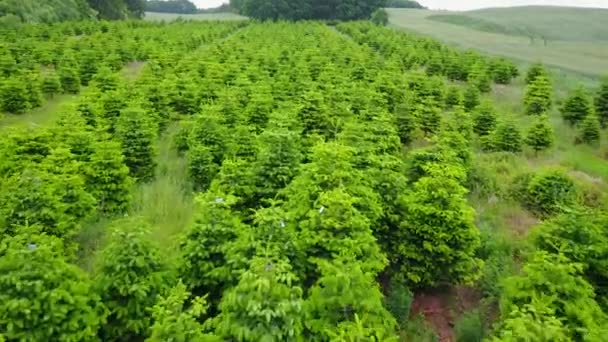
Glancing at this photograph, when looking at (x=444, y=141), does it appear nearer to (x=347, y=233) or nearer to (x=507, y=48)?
(x=347, y=233)

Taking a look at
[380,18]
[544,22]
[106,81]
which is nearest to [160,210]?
[106,81]

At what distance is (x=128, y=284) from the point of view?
249 inches

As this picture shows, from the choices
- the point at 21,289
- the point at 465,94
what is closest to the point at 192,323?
the point at 21,289

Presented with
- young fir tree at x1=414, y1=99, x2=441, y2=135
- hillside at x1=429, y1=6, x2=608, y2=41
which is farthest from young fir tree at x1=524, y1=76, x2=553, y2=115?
hillside at x1=429, y1=6, x2=608, y2=41

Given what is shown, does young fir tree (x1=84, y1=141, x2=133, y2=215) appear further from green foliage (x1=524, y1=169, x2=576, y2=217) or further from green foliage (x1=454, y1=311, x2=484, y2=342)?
green foliage (x1=524, y1=169, x2=576, y2=217)

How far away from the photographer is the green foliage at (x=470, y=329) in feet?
26.7

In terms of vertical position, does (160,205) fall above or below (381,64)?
below

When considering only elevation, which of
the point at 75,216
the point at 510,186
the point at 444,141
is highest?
the point at 444,141

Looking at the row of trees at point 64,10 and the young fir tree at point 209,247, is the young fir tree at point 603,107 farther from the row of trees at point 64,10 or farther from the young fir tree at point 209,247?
the row of trees at point 64,10

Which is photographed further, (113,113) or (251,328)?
(113,113)

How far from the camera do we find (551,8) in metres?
81.9

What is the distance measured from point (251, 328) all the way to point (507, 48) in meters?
47.8

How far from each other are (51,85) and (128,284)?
54.8ft

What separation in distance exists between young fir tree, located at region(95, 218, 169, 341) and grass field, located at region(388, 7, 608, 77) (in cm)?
3385
